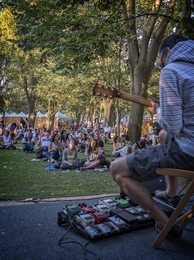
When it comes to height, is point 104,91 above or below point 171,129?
above

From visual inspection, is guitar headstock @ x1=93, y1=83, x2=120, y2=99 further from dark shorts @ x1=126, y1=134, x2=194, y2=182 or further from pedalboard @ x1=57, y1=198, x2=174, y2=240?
dark shorts @ x1=126, y1=134, x2=194, y2=182

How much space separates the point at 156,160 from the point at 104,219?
1.05 m

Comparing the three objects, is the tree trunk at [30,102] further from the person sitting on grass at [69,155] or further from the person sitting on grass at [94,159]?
the person sitting on grass at [94,159]

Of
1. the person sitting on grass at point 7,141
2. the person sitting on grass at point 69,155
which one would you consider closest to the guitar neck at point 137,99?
the person sitting on grass at point 69,155

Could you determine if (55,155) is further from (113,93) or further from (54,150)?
(113,93)

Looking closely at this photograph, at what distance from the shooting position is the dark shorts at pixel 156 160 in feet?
6.84

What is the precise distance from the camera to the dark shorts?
2.08 m

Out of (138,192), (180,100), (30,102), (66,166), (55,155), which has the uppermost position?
(30,102)

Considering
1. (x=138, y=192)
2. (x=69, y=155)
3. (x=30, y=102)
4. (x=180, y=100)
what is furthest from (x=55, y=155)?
(x=30, y=102)

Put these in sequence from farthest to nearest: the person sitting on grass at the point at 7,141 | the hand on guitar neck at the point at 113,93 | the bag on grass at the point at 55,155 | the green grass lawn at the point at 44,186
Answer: the person sitting on grass at the point at 7,141, the bag on grass at the point at 55,155, the green grass lawn at the point at 44,186, the hand on guitar neck at the point at 113,93

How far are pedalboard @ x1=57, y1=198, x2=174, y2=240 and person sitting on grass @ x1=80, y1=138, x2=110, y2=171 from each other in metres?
5.50

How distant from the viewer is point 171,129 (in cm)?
201

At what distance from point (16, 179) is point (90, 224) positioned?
160 inches

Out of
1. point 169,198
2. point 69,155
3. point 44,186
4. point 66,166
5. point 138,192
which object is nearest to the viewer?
point 138,192
